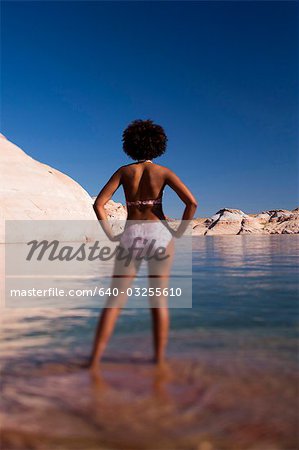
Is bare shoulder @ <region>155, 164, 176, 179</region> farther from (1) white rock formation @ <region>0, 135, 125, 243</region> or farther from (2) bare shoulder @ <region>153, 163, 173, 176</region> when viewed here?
(1) white rock formation @ <region>0, 135, 125, 243</region>

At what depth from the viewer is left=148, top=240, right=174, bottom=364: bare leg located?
347 centimetres

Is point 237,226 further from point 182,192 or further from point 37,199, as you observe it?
point 182,192

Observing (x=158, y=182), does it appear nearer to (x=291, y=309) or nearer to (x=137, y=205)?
(x=137, y=205)

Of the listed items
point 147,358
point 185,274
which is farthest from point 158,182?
point 185,274

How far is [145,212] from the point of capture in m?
3.66

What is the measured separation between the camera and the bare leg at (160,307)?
11.4 feet

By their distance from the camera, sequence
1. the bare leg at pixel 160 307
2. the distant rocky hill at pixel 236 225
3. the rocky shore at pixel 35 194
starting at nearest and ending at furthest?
the bare leg at pixel 160 307
the rocky shore at pixel 35 194
the distant rocky hill at pixel 236 225

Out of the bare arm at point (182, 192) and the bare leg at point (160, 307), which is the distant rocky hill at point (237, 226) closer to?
the bare arm at point (182, 192)

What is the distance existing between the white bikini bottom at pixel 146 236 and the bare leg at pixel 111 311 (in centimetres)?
17

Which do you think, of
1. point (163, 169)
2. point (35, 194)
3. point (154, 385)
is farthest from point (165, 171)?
point (35, 194)

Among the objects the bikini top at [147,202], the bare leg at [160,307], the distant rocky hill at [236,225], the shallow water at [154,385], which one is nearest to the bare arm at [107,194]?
the bikini top at [147,202]

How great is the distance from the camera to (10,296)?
6.61 m

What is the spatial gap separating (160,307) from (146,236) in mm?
596

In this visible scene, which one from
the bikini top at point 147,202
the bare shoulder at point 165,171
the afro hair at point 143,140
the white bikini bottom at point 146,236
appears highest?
the afro hair at point 143,140
